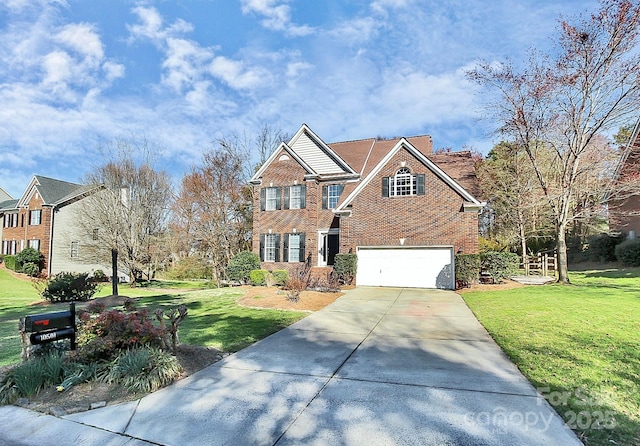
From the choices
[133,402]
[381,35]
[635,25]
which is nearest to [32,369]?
[133,402]

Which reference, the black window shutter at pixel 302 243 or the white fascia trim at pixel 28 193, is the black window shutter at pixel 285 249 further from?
the white fascia trim at pixel 28 193

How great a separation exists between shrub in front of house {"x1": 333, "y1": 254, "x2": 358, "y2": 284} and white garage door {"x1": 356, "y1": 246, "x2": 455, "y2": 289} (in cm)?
43

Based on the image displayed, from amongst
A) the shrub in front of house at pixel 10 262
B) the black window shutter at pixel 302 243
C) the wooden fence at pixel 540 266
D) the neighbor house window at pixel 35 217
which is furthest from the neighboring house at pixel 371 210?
the shrub in front of house at pixel 10 262

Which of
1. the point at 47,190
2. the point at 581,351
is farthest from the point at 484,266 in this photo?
the point at 47,190

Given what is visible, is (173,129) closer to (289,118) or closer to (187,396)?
(289,118)

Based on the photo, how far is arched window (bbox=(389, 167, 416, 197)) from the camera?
18.1 m

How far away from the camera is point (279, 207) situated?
22.0m

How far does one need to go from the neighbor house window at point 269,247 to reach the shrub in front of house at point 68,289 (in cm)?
946

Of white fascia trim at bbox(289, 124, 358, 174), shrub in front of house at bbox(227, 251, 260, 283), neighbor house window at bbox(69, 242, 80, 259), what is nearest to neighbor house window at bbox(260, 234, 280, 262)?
shrub in front of house at bbox(227, 251, 260, 283)

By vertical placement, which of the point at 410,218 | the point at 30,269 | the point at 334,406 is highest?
the point at 410,218

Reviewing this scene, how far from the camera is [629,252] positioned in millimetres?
21078

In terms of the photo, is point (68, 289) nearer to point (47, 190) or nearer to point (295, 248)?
point (295, 248)

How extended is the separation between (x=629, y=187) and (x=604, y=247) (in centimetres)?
1004

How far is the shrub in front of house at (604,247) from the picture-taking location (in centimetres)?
2425
